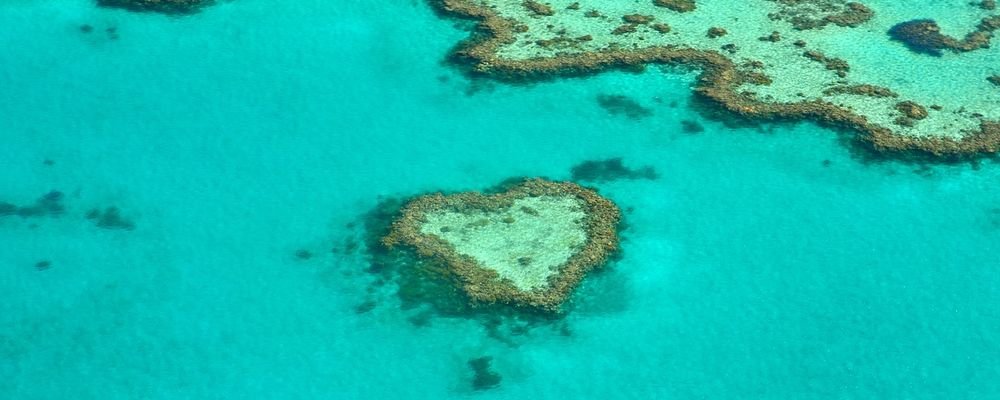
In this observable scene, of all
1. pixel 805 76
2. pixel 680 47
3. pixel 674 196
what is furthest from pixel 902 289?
pixel 680 47

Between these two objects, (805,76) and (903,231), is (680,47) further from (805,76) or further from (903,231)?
(903,231)

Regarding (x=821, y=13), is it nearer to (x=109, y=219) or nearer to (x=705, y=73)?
(x=705, y=73)

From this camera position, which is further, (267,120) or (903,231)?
(267,120)

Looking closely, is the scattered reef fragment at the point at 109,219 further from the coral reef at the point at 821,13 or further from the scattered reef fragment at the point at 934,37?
the scattered reef fragment at the point at 934,37

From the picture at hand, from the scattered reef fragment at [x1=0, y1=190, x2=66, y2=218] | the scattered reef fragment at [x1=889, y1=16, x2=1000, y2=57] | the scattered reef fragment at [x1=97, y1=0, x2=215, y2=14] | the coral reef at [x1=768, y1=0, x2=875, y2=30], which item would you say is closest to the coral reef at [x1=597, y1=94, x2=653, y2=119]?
the coral reef at [x1=768, y1=0, x2=875, y2=30]

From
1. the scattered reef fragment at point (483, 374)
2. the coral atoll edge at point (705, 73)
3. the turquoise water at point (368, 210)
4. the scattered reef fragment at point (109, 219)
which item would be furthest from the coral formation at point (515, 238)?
the scattered reef fragment at point (109, 219)
